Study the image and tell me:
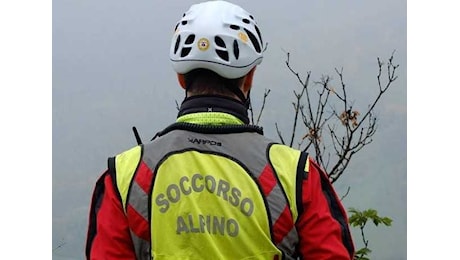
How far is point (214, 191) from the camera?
1.23 metres

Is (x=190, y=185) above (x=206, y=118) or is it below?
below

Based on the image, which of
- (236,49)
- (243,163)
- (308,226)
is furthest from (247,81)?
(308,226)

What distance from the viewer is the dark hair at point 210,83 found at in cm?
131

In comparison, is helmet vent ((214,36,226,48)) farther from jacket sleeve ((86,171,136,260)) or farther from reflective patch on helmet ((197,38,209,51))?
jacket sleeve ((86,171,136,260))

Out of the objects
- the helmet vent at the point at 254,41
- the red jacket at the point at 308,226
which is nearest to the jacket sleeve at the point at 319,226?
the red jacket at the point at 308,226

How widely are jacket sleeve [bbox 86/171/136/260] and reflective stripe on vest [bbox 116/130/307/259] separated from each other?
0.07ft

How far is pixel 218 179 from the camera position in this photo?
1239mm

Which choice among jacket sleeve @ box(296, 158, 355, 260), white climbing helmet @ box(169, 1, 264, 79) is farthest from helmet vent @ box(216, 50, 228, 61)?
jacket sleeve @ box(296, 158, 355, 260)

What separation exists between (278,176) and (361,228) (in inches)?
76.5

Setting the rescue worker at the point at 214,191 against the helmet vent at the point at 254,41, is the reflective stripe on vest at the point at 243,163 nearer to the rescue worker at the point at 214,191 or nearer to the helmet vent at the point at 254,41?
the rescue worker at the point at 214,191

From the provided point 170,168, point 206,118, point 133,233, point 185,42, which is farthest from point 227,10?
point 133,233

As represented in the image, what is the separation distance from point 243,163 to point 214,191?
74mm

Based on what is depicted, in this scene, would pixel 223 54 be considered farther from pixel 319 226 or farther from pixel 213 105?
pixel 319 226

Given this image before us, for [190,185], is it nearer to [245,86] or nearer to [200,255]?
[200,255]
